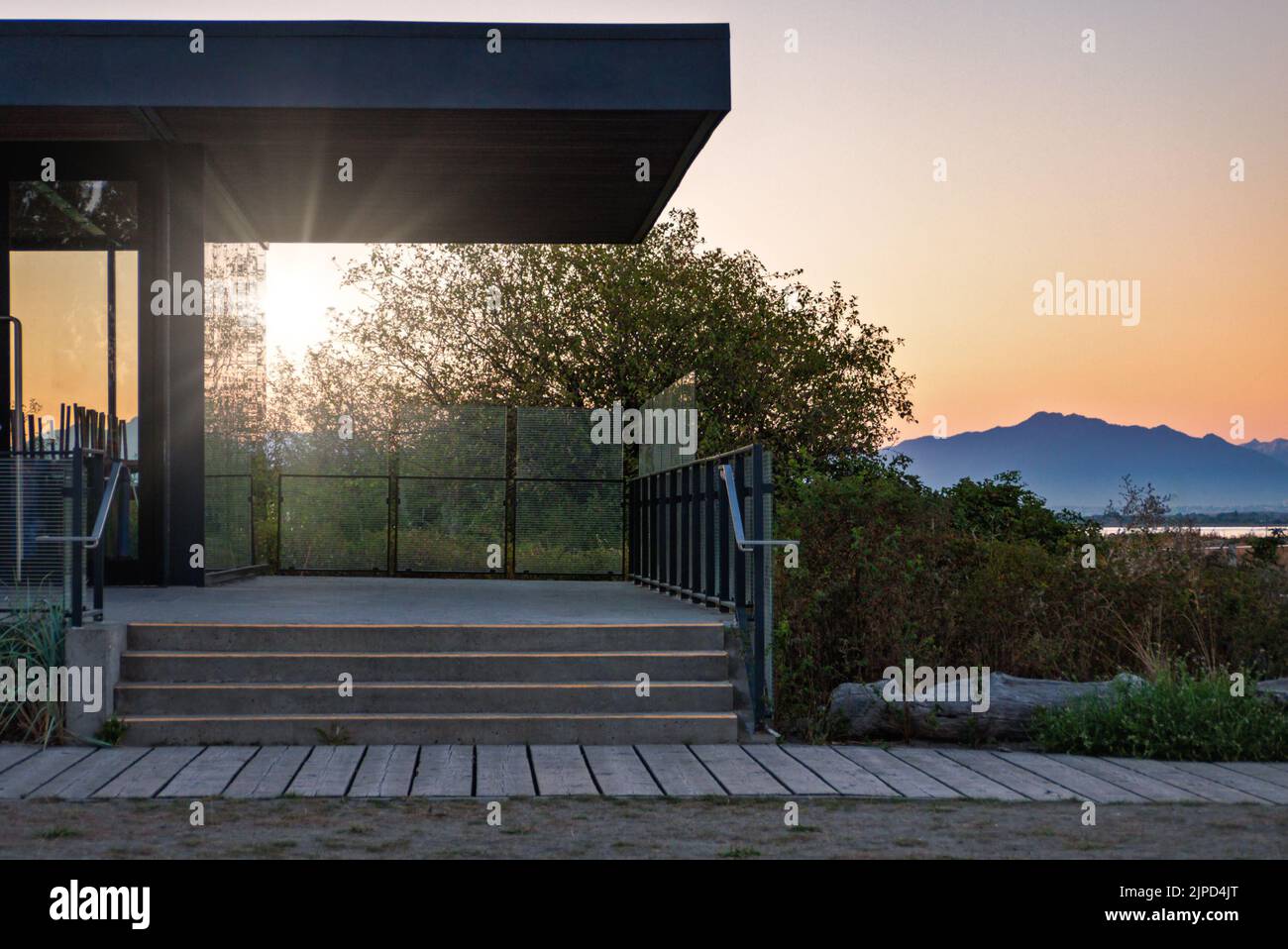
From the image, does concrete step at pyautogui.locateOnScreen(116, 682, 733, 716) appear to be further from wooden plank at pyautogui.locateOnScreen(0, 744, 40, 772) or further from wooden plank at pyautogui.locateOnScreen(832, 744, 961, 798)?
wooden plank at pyautogui.locateOnScreen(832, 744, 961, 798)

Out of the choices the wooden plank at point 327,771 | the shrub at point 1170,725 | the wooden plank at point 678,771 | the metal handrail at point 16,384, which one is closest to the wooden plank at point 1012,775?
the shrub at point 1170,725

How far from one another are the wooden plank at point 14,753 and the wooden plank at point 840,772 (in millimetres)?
4103

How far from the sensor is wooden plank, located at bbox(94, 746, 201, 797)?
6359 mm

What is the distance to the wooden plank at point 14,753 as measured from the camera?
7.06m

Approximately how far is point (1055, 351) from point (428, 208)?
382 inches

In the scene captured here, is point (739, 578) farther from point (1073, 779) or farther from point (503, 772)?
point (1073, 779)

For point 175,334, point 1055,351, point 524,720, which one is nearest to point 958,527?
point 524,720

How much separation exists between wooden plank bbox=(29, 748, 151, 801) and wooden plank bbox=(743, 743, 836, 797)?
10.8 ft

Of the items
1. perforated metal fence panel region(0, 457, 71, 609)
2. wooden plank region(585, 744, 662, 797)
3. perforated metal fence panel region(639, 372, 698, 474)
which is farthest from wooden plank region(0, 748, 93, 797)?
perforated metal fence panel region(639, 372, 698, 474)

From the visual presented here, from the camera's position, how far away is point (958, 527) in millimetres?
12086

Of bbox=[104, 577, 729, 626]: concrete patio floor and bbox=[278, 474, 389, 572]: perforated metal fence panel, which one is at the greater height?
bbox=[278, 474, 389, 572]: perforated metal fence panel

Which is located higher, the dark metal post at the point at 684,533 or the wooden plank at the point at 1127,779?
the dark metal post at the point at 684,533

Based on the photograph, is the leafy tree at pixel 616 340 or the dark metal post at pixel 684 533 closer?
the dark metal post at pixel 684 533

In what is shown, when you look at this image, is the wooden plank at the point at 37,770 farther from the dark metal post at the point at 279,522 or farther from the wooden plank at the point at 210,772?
the dark metal post at the point at 279,522
